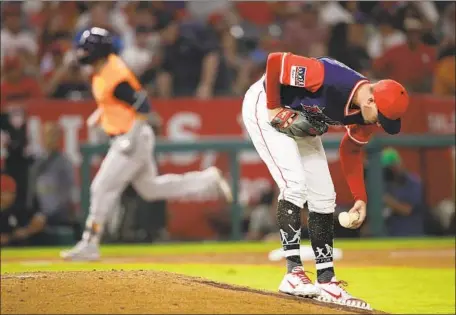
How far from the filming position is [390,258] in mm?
11586

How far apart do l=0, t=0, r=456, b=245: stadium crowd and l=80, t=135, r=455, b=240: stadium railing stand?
319 mm

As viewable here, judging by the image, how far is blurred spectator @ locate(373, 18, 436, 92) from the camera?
15.0 m

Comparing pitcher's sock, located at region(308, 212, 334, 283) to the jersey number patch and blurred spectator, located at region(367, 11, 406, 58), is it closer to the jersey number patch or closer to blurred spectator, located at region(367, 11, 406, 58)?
the jersey number patch

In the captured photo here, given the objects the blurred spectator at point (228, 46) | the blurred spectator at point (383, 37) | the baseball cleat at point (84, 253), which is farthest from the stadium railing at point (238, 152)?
the baseball cleat at point (84, 253)

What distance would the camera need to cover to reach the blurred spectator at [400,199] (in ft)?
45.3

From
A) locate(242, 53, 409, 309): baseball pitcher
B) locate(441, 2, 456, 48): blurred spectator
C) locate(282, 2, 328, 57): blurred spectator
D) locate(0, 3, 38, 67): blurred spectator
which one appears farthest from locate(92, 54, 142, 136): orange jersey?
locate(441, 2, 456, 48): blurred spectator

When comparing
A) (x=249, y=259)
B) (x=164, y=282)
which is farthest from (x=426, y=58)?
(x=164, y=282)

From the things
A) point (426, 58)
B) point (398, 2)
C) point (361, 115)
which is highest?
point (398, 2)

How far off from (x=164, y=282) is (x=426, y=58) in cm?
1016

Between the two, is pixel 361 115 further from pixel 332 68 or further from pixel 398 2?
pixel 398 2

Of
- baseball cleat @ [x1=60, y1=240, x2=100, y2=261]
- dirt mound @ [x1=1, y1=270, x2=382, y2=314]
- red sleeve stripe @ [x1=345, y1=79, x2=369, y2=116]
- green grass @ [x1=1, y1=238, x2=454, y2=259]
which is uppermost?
red sleeve stripe @ [x1=345, y1=79, x2=369, y2=116]

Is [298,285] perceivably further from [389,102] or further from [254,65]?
[254,65]

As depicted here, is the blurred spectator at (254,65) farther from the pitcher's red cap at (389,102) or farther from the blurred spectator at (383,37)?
the pitcher's red cap at (389,102)

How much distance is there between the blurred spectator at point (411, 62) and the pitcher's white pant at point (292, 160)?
826 cm
